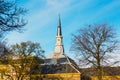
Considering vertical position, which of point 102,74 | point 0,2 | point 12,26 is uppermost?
point 0,2

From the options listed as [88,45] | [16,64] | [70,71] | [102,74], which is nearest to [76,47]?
[88,45]

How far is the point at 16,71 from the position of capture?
63656mm

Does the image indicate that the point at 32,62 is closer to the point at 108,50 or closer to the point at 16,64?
the point at 16,64

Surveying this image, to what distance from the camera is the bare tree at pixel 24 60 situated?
63.0 m

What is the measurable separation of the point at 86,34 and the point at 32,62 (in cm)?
2505

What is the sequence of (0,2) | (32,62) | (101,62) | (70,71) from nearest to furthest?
(0,2)
(101,62)
(32,62)
(70,71)

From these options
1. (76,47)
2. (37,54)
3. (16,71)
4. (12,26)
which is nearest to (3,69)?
(16,71)

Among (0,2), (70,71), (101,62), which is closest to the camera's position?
(0,2)

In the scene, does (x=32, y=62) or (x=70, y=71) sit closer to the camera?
(x=32, y=62)

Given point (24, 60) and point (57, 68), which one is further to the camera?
point (57, 68)

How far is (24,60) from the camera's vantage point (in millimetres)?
63219

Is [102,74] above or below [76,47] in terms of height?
below

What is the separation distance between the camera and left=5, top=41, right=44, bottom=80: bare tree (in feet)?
207

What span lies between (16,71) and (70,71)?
12.7m
